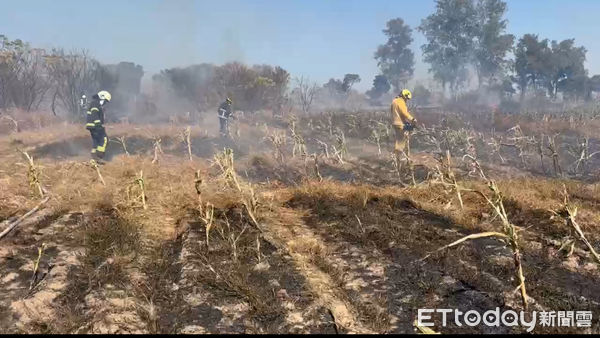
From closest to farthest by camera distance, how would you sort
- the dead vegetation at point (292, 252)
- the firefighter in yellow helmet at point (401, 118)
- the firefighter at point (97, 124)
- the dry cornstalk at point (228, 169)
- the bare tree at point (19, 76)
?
the dead vegetation at point (292, 252) → the dry cornstalk at point (228, 169) → the firefighter at point (97, 124) → the firefighter in yellow helmet at point (401, 118) → the bare tree at point (19, 76)

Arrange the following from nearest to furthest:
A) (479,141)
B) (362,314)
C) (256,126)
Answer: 1. (362,314)
2. (479,141)
3. (256,126)

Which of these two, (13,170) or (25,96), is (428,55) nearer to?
(25,96)

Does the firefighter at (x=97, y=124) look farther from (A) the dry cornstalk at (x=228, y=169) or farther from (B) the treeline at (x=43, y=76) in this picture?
(B) the treeline at (x=43, y=76)

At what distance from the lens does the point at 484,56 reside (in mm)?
41938

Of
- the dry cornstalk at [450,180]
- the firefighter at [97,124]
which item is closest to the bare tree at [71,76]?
the firefighter at [97,124]

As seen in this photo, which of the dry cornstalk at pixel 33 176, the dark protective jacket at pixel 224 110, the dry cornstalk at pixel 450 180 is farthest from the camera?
the dark protective jacket at pixel 224 110

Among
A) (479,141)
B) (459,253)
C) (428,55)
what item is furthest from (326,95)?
(459,253)

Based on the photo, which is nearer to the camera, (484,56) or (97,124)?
(97,124)

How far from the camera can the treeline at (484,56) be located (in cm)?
3550

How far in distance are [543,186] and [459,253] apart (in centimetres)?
325

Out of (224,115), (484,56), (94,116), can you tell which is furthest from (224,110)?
(484,56)

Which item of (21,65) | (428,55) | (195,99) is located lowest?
(195,99)

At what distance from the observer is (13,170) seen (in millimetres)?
8398

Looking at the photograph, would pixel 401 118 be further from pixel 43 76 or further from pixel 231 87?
pixel 43 76
